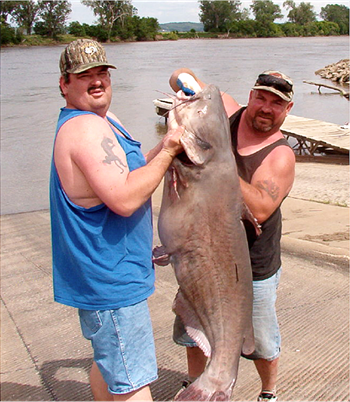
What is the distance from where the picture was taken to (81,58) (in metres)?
2.23

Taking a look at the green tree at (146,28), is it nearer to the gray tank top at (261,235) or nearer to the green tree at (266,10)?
the green tree at (266,10)

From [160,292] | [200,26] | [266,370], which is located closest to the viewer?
[266,370]

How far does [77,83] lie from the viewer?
2.28 m

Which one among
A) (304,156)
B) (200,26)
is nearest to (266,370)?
(304,156)

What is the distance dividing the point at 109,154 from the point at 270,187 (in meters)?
0.98

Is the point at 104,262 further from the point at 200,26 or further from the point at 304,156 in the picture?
the point at 200,26

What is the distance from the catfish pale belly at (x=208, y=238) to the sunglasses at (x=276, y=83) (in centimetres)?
60

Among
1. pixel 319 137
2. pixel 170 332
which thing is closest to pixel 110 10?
pixel 319 137

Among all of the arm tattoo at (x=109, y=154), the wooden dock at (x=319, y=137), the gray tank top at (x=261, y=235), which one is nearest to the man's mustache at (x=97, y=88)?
the arm tattoo at (x=109, y=154)

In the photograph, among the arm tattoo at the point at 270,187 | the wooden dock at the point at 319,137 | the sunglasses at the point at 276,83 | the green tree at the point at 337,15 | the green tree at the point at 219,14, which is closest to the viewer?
the arm tattoo at the point at 270,187

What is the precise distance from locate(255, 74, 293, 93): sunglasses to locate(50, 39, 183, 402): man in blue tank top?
855mm

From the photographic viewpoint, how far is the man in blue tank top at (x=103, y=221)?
7.15ft

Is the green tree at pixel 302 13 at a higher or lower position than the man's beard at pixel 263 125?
higher

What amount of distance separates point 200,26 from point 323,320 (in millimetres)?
122550
